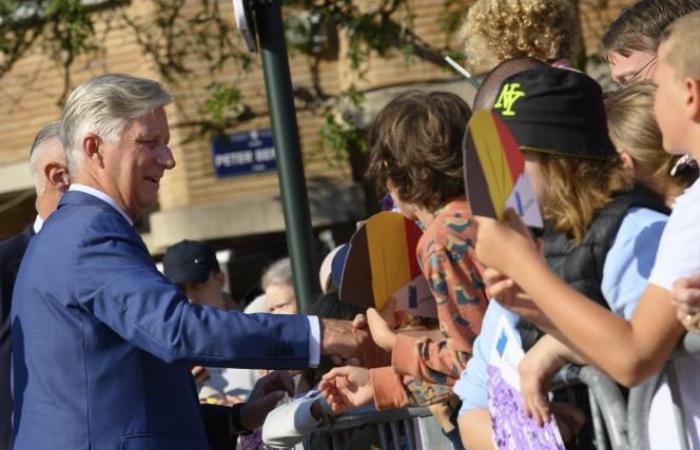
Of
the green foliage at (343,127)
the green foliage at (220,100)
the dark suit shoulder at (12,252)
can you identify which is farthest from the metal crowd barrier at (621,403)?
the green foliage at (343,127)

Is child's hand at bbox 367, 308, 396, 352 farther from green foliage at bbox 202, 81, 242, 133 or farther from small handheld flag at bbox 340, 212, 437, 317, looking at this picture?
green foliage at bbox 202, 81, 242, 133

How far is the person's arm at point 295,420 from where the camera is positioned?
4.18m

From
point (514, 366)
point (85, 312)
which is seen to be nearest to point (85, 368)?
point (85, 312)

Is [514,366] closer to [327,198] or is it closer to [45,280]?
[45,280]

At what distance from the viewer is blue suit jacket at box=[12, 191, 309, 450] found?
12.8ft

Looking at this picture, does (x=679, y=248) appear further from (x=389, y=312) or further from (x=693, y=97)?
(x=389, y=312)

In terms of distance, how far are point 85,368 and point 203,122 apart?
891 cm

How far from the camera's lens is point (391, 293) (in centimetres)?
394

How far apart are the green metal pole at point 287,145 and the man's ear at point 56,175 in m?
1.06

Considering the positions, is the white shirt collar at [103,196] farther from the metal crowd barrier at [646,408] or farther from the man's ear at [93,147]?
the metal crowd barrier at [646,408]

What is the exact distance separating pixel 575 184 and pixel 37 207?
8.89ft

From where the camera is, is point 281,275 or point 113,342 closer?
point 113,342

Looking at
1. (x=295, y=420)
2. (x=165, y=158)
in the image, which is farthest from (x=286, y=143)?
(x=295, y=420)

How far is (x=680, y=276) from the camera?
2713 millimetres
